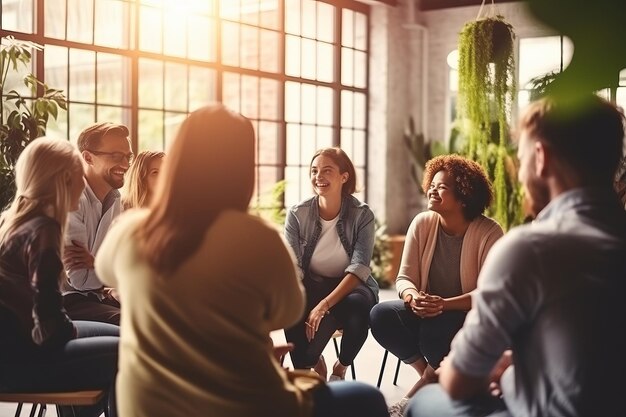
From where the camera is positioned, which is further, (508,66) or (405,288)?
(508,66)

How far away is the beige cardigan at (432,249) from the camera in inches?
143

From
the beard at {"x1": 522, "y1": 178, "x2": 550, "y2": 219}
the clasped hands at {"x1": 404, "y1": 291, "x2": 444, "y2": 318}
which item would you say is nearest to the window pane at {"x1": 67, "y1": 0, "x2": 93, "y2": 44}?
the clasped hands at {"x1": 404, "y1": 291, "x2": 444, "y2": 318}

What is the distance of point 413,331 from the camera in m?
3.76

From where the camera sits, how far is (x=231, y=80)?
767 cm

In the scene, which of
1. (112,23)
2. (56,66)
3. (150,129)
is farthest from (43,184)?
(150,129)

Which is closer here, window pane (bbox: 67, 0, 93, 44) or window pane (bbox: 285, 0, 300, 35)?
window pane (bbox: 67, 0, 93, 44)

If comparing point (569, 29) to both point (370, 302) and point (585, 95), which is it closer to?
point (585, 95)

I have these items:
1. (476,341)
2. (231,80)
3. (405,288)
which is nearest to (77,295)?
(405,288)

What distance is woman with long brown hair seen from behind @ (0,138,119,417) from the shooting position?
7.50 ft

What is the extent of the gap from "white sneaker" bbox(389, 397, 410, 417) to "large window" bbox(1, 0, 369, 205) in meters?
2.70

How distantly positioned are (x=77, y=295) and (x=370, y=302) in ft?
4.71

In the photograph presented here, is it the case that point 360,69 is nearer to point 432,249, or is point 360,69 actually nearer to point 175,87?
point 175,87

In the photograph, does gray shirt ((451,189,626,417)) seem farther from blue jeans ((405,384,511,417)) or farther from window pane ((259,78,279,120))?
window pane ((259,78,279,120))

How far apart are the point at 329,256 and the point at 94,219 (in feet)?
4.00
